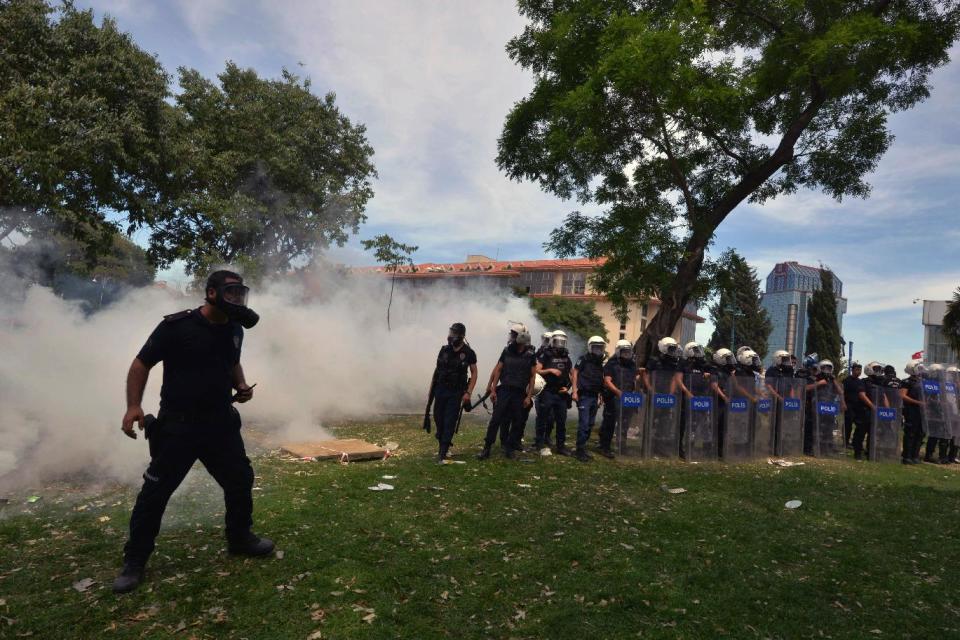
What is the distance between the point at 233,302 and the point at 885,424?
13.1m

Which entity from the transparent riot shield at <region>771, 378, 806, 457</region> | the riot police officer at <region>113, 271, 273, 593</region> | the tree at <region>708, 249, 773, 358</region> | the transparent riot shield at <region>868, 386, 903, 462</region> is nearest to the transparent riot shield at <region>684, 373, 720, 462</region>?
the transparent riot shield at <region>771, 378, 806, 457</region>

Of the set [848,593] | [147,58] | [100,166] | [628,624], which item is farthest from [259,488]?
[147,58]

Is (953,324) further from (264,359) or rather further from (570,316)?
(264,359)

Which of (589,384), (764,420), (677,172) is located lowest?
(764,420)

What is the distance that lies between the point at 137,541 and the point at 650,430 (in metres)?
8.05

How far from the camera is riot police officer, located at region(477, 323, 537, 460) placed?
9.24 metres

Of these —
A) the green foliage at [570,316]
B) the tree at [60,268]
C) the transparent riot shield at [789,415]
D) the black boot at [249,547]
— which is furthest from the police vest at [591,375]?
the green foliage at [570,316]

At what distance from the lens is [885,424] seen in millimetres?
12328

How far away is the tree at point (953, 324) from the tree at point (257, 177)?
25562 mm

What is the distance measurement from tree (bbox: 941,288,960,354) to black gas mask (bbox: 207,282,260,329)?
100ft

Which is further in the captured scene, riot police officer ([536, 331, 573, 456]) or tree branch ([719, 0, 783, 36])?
tree branch ([719, 0, 783, 36])

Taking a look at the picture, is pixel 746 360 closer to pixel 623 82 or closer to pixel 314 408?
pixel 623 82

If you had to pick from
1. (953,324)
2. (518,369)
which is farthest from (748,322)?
(518,369)

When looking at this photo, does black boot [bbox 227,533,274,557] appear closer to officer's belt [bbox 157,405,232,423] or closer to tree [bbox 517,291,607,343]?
officer's belt [bbox 157,405,232,423]
